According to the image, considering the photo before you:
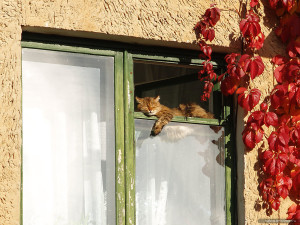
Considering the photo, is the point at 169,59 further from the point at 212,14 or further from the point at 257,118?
the point at 257,118

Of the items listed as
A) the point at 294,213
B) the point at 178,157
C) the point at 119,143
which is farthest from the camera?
the point at 294,213

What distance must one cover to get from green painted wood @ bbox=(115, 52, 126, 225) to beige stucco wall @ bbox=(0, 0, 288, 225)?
0.83 ft

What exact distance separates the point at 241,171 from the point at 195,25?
46.4 inches

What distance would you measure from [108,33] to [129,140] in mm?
793

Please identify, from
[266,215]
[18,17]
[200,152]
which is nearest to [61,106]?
[18,17]

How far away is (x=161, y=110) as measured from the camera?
592 cm

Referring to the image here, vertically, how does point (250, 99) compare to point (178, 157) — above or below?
above

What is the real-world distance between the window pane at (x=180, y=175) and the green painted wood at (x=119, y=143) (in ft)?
0.50

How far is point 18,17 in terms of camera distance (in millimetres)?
5395

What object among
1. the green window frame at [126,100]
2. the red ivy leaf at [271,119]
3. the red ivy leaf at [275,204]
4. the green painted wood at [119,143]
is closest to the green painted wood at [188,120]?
the green window frame at [126,100]

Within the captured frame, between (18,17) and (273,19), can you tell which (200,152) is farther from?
(18,17)

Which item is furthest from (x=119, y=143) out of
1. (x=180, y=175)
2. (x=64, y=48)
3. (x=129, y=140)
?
(x=64, y=48)

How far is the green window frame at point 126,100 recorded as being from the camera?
18.6 ft

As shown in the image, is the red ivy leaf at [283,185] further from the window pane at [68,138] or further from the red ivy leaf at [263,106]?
the window pane at [68,138]
